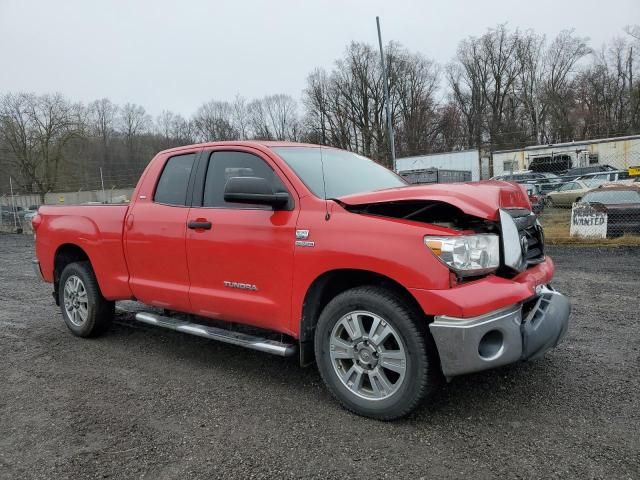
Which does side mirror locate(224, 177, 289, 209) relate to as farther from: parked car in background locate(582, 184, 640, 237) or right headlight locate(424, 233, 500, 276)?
parked car in background locate(582, 184, 640, 237)

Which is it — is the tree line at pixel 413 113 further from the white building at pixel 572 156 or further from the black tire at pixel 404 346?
the black tire at pixel 404 346

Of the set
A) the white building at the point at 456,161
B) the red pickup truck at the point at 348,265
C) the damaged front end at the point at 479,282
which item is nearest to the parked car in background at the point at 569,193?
the white building at the point at 456,161

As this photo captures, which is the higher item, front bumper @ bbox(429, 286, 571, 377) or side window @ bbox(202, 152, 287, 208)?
side window @ bbox(202, 152, 287, 208)

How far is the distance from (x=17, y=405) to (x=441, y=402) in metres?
3.00

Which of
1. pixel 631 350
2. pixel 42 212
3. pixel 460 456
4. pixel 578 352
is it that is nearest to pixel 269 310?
pixel 460 456

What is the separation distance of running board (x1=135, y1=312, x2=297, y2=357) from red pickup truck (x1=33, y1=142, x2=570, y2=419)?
0.5 inches

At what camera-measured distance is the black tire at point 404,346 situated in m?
2.95

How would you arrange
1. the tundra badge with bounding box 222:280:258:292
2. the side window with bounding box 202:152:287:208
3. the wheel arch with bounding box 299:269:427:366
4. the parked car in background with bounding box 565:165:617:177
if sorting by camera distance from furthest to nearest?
the parked car in background with bounding box 565:165:617:177
the side window with bounding box 202:152:287:208
the tundra badge with bounding box 222:280:258:292
the wheel arch with bounding box 299:269:427:366

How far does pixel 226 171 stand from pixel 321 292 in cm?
136

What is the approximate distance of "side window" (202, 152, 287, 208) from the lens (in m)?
3.86

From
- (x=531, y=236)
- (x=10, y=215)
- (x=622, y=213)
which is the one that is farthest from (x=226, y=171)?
(x=10, y=215)

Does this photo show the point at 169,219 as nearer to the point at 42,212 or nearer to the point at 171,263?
the point at 171,263

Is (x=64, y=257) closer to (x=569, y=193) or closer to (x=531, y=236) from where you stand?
(x=531, y=236)

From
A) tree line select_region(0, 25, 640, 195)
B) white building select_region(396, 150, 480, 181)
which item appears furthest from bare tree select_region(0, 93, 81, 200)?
white building select_region(396, 150, 480, 181)
